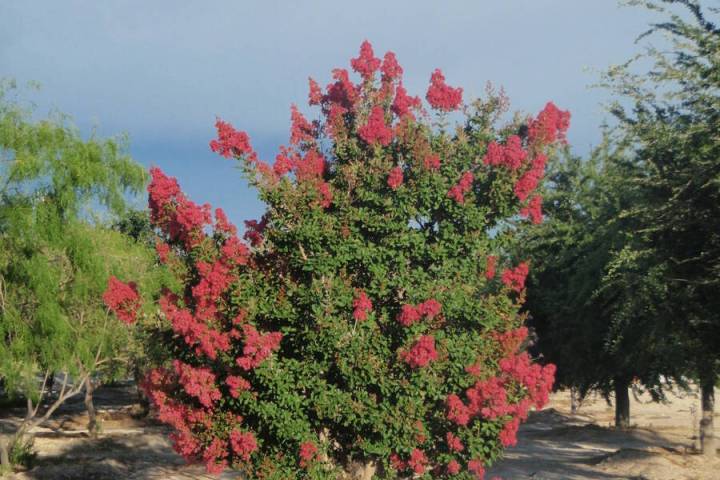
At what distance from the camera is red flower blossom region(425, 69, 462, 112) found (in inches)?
428

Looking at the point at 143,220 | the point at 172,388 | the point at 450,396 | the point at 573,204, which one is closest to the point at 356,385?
the point at 450,396

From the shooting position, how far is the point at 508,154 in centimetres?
1021

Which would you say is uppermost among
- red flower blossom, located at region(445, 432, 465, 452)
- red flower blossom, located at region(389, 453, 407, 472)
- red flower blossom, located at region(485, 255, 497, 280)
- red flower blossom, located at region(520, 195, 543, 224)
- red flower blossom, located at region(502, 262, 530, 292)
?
red flower blossom, located at region(520, 195, 543, 224)

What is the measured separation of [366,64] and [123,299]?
4.50m

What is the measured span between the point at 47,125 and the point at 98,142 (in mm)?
1164

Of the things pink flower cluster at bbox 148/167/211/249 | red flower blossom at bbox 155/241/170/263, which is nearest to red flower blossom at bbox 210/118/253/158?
pink flower cluster at bbox 148/167/211/249

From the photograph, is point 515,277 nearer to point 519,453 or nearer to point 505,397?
point 505,397

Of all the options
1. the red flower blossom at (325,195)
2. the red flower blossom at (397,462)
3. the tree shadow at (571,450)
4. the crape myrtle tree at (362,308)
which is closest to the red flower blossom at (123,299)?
the crape myrtle tree at (362,308)

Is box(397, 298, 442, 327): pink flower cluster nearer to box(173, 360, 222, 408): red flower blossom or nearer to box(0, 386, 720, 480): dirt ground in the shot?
box(173, 360, 222, 408): red flower blossom

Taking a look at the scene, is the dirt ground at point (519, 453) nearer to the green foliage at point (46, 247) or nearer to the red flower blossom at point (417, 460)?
the green foliage at point (46, 247)

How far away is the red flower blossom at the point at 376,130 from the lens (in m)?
10.5

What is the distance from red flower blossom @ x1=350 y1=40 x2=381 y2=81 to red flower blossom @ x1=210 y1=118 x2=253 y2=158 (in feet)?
6.46

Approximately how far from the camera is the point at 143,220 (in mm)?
32375

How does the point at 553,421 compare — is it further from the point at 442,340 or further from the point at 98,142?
the point at 442,340
